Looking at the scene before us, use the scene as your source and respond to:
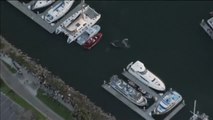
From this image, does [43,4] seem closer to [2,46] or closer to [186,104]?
[2,46]

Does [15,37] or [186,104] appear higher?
[186,104]

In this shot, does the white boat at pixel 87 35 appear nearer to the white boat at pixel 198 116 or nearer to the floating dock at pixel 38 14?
the floating dock at pixel 38 14

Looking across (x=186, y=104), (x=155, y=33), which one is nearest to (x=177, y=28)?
(x=155, y=33)

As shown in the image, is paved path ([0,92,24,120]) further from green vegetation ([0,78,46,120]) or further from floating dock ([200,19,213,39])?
floating dock ([200,19,213,39])

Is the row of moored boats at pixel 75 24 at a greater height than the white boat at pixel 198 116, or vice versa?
the white boat at pixel 198 116

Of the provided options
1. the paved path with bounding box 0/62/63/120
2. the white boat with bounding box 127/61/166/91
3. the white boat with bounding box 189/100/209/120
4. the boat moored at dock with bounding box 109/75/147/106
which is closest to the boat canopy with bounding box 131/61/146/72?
the white boat with bounding box 127/61/166/91

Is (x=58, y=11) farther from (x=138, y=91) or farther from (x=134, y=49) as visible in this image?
(x=138, y=91)

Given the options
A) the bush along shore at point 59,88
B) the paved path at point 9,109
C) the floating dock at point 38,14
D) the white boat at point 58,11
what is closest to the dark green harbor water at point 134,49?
the floating dock at point 38,14

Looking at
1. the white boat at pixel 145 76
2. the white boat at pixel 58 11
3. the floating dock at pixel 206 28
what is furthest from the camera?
the white boat at pixel 58 11
